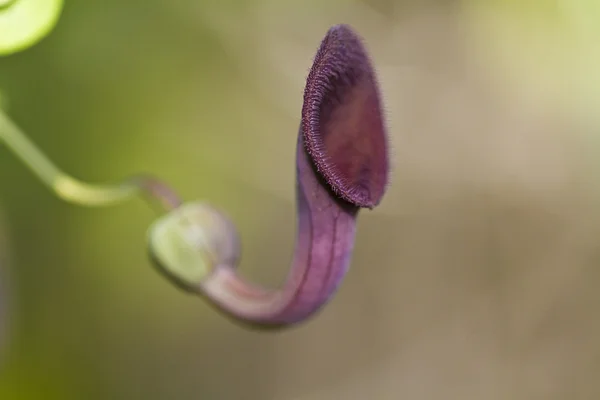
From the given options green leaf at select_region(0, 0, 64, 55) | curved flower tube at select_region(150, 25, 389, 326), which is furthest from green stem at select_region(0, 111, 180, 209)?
curved flower tube at select_region(150, 25, 389, 326)

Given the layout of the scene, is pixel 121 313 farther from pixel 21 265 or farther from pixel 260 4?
pixel 260 4

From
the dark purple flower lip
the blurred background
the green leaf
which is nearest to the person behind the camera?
the dark purple flower lip

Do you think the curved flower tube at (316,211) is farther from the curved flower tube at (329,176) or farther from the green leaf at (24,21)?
the green leaf at (24,21)

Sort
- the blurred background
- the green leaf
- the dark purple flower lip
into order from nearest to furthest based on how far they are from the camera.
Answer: the dark purple flower lip, the green leaf, the blurred background

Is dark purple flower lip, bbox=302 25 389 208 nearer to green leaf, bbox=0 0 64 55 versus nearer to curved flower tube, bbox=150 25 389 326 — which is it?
curved flower tube, bbox=150 25 389 326

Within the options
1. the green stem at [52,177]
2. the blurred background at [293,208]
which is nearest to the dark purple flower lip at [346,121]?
the green stem at [52,177]

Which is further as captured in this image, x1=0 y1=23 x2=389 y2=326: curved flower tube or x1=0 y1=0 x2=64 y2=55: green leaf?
x1=0 y1=0 x2=64 y2=55: green leaf

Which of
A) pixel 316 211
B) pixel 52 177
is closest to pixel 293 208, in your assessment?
pixel 52 177

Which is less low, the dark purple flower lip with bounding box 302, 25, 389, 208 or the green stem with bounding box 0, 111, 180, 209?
the dark purple flower lip with bounding box 302, 25, 389, 208
